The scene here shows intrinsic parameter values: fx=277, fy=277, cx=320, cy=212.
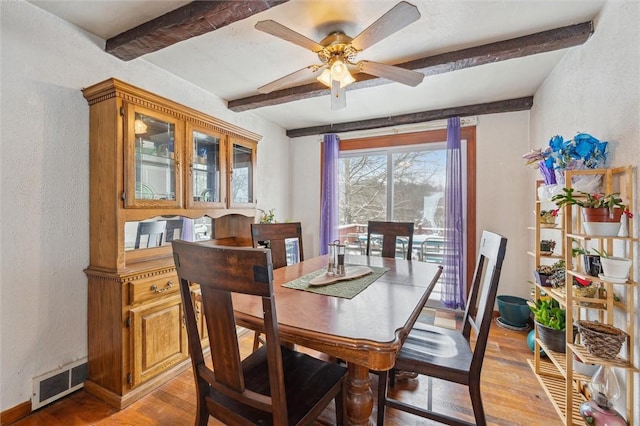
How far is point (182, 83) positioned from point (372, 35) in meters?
1.93

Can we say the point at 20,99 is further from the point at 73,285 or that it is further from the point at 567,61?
the point at 567,61

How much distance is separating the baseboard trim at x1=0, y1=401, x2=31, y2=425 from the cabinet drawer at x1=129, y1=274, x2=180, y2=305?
784 millimetres

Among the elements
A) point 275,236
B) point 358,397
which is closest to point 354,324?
point 358,397

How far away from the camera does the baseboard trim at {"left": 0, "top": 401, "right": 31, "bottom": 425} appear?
155 centimetres

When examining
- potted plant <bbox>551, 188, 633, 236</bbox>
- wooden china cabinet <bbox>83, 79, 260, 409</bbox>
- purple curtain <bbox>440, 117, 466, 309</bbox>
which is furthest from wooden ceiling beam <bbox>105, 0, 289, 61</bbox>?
purple curtain <bbox>440, 117, 466, 309</bbox>

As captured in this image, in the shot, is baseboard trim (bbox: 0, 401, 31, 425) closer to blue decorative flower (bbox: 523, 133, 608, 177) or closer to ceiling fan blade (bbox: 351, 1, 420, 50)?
ceiling fan blade (bbox: 351, 1, 420, 50)

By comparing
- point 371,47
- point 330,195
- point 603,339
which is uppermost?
point 371,47

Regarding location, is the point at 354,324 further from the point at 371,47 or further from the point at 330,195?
the point at 330,195

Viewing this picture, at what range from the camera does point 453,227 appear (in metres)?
3.27

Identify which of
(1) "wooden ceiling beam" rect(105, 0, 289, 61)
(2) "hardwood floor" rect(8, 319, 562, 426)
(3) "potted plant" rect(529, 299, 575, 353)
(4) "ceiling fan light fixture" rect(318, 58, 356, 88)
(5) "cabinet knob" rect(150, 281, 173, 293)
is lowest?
(2) "hardwood floor" rect(8, 319, 562, 426)

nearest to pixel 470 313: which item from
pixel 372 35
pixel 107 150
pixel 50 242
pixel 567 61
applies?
pixel 372 35

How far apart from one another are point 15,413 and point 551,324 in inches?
135

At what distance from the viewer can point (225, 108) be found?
124 inches

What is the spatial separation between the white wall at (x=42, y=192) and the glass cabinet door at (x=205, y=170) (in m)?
0.67
